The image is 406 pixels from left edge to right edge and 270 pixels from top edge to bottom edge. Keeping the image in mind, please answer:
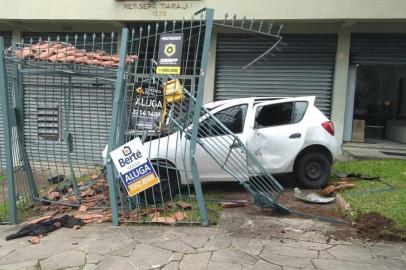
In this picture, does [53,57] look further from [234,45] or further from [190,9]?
[234,45]

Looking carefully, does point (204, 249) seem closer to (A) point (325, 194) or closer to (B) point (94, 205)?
(B) point (94, 205)

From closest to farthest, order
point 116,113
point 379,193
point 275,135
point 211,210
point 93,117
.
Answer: point 116,113 < point 211,210 < point 379,193 < point 275,135 < point 93,117

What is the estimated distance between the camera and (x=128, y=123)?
627cm

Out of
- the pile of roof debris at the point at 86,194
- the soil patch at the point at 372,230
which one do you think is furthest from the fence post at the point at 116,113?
the soil patch at the point at 372,230

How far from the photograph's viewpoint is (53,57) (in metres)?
6.23

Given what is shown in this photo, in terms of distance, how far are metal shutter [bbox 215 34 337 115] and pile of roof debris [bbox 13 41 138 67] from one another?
6.56m

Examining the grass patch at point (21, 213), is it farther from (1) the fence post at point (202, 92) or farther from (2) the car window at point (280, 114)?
(2) the car window at point (280, 114)

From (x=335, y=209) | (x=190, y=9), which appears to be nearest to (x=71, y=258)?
(x=335, y=209)

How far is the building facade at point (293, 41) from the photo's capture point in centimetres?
1155

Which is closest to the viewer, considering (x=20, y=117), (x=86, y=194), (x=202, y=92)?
(x=202, y=92)

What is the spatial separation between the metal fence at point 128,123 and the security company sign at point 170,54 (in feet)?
0.18

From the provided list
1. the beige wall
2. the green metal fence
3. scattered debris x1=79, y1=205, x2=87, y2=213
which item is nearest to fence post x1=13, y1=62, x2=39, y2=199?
the green metal fence

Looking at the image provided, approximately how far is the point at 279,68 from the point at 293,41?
0.78 metres

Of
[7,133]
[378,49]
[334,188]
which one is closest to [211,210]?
[334,188]
